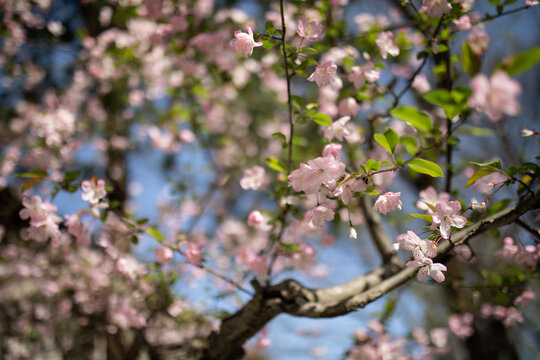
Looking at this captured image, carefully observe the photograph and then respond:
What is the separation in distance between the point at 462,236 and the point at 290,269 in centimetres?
94

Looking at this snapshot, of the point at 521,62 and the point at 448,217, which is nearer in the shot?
the point at 521,62

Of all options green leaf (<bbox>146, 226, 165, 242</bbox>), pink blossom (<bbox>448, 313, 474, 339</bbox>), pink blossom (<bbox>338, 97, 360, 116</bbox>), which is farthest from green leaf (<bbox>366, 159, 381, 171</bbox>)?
pink blossom (<bbox>448, 313, 474, 339</bbox>)

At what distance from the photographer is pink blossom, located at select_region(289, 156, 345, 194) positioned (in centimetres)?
72

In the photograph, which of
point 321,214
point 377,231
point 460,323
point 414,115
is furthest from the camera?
point 460,323

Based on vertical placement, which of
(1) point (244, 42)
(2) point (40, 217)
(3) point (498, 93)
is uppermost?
(3) point (498, 93)

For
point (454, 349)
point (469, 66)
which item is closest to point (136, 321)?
point (469, 66)

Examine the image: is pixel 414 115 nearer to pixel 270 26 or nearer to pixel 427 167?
pixel 427 167

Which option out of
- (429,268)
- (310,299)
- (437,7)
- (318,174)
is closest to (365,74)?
(437,7)

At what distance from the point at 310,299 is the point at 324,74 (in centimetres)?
73

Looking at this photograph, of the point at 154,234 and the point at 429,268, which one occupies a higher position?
the point at 429,268

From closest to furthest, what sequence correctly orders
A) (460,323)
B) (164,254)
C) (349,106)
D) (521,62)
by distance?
(521,62) < (349,106) < (164,254) < (460,323)

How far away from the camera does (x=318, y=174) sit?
29.3 inches

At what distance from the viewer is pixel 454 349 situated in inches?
126

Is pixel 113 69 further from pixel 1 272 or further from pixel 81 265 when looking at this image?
pixel 1 272
